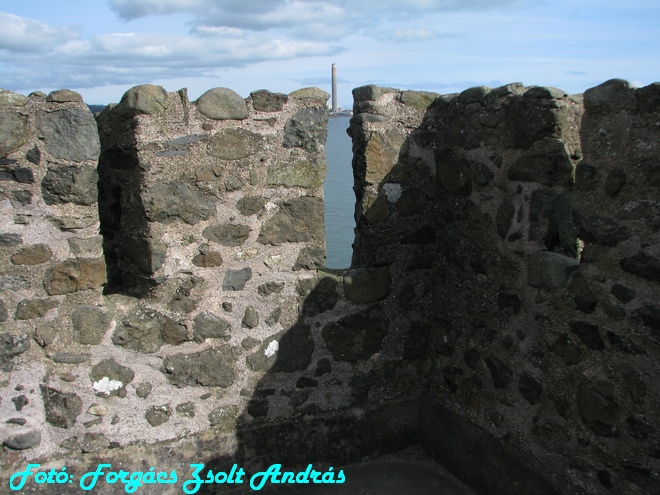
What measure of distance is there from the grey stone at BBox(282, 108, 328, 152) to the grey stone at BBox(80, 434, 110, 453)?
169cm

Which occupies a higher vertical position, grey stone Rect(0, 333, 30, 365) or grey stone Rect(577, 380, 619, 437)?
grey stone Rect(0, 333, 30, 365)

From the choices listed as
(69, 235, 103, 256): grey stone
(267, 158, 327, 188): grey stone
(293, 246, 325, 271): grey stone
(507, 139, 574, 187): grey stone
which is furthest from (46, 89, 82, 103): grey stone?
(507, 139, 574, 187): grey stone

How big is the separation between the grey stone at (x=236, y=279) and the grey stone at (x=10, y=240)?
0.96 metres

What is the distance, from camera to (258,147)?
10.8ft

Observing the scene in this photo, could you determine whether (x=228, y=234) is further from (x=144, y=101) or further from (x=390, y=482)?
(x=390, y=482)

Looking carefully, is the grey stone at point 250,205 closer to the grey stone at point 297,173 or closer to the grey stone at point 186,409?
the grey stone at point 297,173

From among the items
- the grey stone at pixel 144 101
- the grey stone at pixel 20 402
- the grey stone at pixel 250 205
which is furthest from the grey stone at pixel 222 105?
the grey stone at pixel 20 402

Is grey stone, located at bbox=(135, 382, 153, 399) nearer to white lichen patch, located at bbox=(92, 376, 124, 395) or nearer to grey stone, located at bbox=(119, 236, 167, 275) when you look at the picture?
white lichen patch, located at bbox=(92, 376, 124, 395)

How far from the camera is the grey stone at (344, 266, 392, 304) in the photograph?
354cm

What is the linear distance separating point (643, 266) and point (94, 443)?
2549 millimetres

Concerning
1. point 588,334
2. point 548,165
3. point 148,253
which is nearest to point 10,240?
point 148,253

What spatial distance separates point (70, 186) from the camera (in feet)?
9.49

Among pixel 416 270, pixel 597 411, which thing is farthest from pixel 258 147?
pixel 597 411

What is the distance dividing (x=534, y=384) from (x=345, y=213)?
4841 mm
